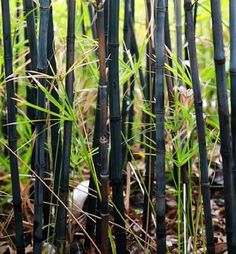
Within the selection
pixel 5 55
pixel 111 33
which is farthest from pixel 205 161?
pixel 5 55

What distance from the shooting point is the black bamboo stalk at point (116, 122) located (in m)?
1.04

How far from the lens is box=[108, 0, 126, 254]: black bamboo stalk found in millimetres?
1045

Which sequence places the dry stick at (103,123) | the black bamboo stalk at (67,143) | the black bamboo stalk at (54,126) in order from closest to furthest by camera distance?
the dry stick at (103,123), the black bamboo stalk at (67,143), the black bamboo stalk at (54,126)

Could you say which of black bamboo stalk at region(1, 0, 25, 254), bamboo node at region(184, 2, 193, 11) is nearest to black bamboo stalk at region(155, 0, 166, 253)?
bamboo node at region(184, 2, 193, 11)

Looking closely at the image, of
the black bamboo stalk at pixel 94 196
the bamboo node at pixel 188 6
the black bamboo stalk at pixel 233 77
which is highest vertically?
the bamboo node at pixel 188 6

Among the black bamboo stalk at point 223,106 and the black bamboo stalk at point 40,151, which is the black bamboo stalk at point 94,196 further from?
the black bamboo stalk at point 223,106

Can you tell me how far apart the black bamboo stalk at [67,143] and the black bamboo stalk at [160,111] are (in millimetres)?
172

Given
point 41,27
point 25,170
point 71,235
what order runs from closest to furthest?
point 41,27 → point 71,235 → point 25,170

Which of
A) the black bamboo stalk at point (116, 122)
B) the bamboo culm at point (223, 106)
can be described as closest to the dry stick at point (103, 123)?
the black bamboo stalk at point (116, 122)

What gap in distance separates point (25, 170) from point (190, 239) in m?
0.52

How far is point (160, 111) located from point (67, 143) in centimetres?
21

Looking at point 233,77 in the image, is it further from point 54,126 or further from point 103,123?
point 54,126

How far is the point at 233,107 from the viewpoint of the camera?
3.37 ft

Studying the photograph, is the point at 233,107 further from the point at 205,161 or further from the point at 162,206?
the point at 162,206
